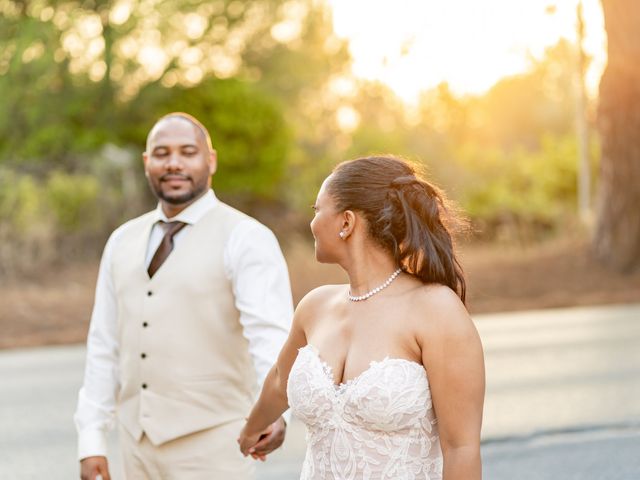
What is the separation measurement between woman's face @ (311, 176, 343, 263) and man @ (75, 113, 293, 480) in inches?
44.3

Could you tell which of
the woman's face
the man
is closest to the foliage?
the man

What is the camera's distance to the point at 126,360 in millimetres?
4477

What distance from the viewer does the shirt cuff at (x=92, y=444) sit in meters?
4.36

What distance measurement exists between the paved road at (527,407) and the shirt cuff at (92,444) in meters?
3.00

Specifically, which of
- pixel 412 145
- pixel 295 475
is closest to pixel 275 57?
pixel 412 145

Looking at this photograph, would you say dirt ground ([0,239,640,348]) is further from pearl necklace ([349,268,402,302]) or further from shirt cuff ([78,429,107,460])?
pearl necklace ([349,268,402,302])

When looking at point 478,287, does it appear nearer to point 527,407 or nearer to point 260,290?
point 527,407

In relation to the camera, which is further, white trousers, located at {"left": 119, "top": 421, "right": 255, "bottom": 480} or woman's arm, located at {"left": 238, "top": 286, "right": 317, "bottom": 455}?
white trousers, located at {"left": 119, "top": 421, "right": 255, "bottom": 480}

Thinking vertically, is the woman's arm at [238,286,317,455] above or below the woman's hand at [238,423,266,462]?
above

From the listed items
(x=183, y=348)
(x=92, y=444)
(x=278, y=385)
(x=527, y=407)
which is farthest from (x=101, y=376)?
(x=527, y=407)

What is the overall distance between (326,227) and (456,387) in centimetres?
56

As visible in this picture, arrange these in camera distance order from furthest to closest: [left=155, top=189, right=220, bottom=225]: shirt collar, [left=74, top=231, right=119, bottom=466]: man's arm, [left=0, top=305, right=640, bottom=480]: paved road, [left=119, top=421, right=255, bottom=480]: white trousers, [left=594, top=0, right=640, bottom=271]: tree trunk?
[left=594, top=0, right=640, bottom=271]: tree trunk, [left=0, top=305, right=640, bottom=480]: paved road, [left=155, top=189, right=220, bottom=225]: shirt collar, [left=74, top=231, right=119, bottom=466]: man's arm, [left=119, top=421, right=255, bottom=480]: white trousers

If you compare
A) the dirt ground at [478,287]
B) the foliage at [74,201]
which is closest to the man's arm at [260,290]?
the dirt ground at [478,287]

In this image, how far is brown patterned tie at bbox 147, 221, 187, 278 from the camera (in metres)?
4.52
